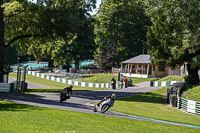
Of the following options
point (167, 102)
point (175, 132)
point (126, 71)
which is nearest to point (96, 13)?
point (126, 71)

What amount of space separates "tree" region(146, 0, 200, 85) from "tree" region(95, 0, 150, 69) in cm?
2649

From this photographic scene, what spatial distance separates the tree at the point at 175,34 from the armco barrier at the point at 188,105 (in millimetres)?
4295

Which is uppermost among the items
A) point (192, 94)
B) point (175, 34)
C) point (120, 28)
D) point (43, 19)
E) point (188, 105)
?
point (120, 28)

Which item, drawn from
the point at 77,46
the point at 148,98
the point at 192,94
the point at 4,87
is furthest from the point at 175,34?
the point at 77,46

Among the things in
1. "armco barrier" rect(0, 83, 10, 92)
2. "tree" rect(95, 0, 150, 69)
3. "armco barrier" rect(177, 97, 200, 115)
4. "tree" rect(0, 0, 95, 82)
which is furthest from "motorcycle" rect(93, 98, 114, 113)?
"tree" rect(95, 0, 150, 69)

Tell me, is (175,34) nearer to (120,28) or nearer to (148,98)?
(148,98)

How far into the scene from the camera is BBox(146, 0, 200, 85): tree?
23569mm

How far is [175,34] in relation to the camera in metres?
26.7

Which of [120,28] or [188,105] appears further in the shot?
[120,28]

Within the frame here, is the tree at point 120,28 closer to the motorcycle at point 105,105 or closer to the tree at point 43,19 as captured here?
the tree at point 43,19

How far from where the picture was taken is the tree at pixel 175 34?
23569mm

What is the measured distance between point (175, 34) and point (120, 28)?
41.8 m

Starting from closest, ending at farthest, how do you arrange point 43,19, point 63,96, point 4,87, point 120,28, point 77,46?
point 63,96 → point 4,87 → point 43,19 → point 77,46 → point 120,28

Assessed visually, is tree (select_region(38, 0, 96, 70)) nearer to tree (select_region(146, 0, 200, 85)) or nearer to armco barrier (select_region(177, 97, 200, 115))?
tree (select_region(146, 0, 200, 85))
